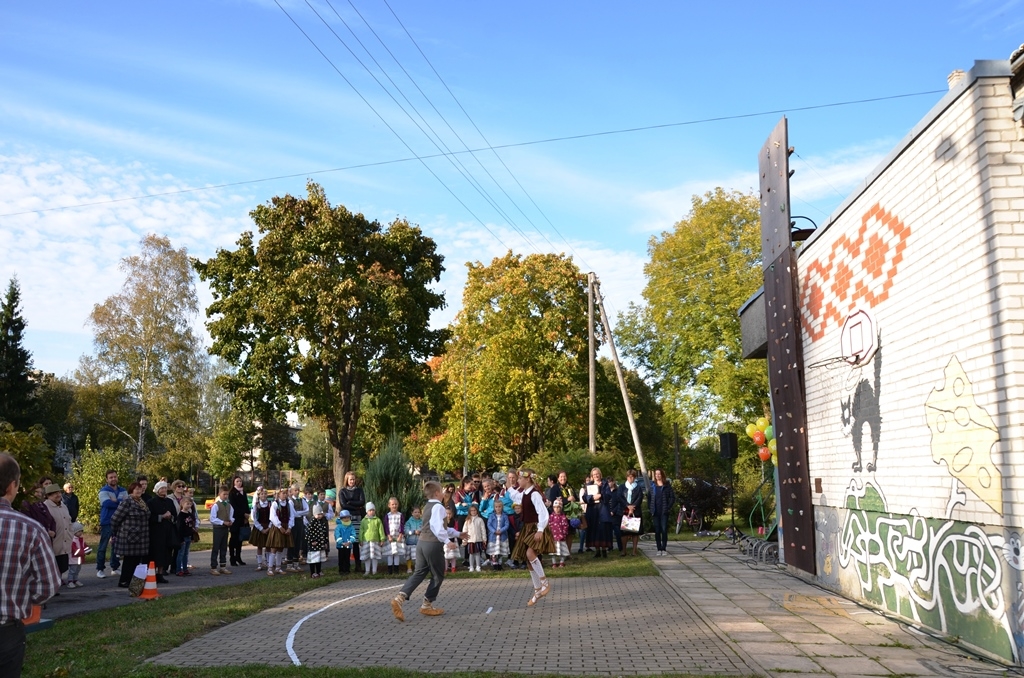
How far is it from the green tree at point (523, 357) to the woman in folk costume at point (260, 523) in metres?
21.8

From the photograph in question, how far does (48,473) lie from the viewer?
493 inches

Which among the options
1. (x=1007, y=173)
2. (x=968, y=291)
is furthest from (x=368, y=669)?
(x=1007, y=173)

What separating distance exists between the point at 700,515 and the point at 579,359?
1613 centimetres

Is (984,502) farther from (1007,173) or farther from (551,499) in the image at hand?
(551,499)

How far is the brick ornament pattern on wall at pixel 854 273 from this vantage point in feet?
32.7

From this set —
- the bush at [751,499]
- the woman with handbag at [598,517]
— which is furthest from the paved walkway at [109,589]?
the bush at [751,499]

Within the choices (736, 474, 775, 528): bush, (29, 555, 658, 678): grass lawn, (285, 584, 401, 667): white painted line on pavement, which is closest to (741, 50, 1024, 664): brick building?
(29, 555, 658, 678): grass lawn

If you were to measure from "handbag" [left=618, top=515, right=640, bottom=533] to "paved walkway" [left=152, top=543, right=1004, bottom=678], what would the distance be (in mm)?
4905

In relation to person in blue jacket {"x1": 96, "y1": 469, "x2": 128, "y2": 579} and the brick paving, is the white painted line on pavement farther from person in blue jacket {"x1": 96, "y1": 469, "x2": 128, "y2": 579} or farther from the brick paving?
person in blue jacket {"x1": 96, "y1": 469, "x2": 128, "y2": 579}

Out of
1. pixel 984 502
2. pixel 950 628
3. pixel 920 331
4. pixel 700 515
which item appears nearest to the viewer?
pixel 984 502

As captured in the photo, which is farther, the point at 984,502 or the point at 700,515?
the point at 700,515

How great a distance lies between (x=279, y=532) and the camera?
1648 centimetres

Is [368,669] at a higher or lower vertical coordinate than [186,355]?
lower

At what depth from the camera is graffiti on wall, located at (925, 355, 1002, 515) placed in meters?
7.43
